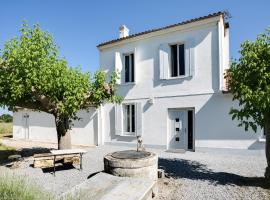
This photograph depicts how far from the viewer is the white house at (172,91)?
501 inches

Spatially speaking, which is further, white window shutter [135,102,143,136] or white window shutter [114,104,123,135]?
white window shutter [114,104,123,135]

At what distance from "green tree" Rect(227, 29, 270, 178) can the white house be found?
16.8 feet

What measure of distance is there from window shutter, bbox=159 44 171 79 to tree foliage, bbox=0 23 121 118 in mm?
3580

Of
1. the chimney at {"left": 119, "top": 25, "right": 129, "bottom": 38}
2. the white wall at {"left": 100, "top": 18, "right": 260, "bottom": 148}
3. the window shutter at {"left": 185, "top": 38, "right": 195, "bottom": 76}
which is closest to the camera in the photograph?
the white wall at {"left": 100, "top": 18, "right": 260, "bottom": 148}

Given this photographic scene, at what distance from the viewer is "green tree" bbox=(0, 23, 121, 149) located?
986 centimetres

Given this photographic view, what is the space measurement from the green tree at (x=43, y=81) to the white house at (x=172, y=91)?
2264 millimetres

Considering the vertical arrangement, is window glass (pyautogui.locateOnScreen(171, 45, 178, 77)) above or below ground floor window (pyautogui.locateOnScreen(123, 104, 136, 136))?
above

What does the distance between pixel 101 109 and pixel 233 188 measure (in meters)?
11.4

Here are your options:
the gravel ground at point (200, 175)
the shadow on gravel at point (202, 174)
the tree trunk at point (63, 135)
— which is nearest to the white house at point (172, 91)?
the gravel ground at point (200, 175)

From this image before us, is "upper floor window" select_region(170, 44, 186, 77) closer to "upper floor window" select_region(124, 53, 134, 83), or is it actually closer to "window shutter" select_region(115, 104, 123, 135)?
"upper floor window" select_region(124, 53, 134, 83)

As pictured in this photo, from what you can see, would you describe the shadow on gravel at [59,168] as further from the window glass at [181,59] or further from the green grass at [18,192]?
the window glass at [181,59]

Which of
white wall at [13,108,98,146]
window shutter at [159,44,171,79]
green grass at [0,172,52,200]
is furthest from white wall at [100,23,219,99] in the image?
green grass at [0,172,52,200]

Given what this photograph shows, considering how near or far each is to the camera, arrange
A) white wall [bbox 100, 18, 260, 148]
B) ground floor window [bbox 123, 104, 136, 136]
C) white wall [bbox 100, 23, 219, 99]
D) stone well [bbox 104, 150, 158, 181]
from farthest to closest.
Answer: ground floor window [bbox 123, 104, 136, 136]
white wall [bbox 100, 23, 219, 99]
white wall [bbox 100, 18, 260, 148]
stone well [bbox 104, 150, 158, 181]

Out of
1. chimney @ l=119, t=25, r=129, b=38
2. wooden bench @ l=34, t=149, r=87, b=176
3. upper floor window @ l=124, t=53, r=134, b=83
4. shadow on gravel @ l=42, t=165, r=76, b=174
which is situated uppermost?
chimney @ l=119, t=25, r=129, b=38
